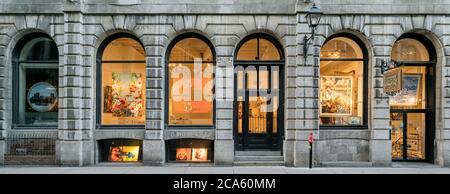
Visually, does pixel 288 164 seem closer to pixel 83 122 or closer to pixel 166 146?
pixel 166 146

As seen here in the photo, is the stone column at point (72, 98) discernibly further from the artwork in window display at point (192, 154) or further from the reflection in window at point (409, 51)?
the reflection in window at point (409, 51)

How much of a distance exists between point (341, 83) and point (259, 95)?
11.2 ft

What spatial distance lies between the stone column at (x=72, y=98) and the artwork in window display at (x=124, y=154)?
0.99m

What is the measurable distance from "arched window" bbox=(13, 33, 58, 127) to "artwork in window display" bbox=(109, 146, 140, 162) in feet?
8.84

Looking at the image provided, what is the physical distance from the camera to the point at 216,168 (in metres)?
12.4

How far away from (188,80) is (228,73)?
5.80 ft

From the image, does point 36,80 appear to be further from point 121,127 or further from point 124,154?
point 124,154

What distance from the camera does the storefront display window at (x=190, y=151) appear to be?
43.9 ft

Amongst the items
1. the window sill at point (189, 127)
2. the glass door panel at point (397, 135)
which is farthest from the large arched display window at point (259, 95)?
the glass door panel at point (397, 135)

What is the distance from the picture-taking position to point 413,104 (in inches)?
538

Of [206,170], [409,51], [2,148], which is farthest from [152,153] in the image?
[409,51]

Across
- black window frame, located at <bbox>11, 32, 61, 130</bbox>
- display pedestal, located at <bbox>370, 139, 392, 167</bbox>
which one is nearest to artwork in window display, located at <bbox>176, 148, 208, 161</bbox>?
black window frame, located at <bbox>11, 32, 61, 130</bbox>

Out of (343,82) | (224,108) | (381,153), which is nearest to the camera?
(381,153)

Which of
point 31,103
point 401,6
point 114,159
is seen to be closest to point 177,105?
point 114,159
